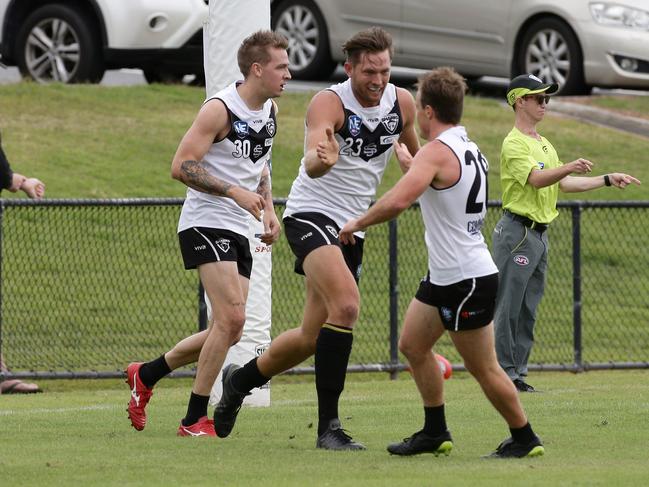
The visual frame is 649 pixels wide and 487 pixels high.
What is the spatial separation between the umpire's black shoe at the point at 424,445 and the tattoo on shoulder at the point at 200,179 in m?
1.62

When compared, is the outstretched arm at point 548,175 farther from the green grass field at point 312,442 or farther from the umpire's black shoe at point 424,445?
the umpire's black shoe at point 424,445

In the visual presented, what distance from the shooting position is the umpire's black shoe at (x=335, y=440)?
7844 mm

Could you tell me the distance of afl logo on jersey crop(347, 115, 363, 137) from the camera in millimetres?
8125

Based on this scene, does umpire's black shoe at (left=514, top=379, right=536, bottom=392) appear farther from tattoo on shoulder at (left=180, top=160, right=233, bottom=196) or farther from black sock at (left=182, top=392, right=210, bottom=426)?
tattoo on shoulder at (left=180, top=160, right=233, bottom=196)

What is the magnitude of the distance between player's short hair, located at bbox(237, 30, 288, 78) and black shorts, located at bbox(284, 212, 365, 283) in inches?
35.0

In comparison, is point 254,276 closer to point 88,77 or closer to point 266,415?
point 266,415

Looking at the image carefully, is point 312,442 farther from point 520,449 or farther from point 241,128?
point 241,128

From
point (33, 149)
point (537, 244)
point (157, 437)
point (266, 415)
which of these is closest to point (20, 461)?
point (157, 437)

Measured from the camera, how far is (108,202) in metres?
11.7

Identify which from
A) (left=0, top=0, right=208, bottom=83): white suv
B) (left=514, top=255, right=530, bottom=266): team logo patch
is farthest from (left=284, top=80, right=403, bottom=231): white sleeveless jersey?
(left=0, top=0, right=208, bottom=83): white suv

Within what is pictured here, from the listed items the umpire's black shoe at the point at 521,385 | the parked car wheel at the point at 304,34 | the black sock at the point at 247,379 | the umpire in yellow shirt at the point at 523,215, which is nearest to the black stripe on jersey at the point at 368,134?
the black sock at the point at 247,379

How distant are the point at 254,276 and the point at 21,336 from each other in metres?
2.94

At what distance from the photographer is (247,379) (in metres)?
8.38

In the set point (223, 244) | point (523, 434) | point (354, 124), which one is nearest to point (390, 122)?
point (354, 124)
